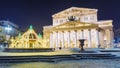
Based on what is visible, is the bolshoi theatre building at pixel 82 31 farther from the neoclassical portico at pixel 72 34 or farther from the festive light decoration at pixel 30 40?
the festive light decoration at pixel 30 40

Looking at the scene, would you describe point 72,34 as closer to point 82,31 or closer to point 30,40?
point 82,31

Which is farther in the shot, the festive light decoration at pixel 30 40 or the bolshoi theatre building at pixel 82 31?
the bolshoi theatre building at pixel 82 31

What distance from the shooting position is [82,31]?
72188mm

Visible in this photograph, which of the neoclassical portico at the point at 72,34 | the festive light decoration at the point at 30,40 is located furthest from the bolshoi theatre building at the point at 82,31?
the festive light decoration at the point at 30,40

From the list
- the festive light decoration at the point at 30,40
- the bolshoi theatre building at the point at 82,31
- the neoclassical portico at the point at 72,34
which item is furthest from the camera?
the neoclassical portico at the point at 72,34

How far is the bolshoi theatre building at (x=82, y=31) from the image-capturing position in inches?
2751

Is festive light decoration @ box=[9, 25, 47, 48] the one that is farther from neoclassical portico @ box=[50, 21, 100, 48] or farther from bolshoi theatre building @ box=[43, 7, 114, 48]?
neoclassical portico @ box=[50, 21, 100, 48]

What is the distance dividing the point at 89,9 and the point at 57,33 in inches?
672

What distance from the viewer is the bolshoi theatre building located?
2751 inches

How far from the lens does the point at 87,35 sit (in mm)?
71438

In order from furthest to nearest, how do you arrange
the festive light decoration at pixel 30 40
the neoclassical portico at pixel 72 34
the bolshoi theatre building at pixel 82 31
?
the neoclassical portico at pixel 72 34
the bolshoi theatre building at pixel 82 31
the festive light decoration at pixel 30 40

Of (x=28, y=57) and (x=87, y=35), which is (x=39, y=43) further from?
(x=87, y=35)

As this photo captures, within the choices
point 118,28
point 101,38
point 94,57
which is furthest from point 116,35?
point 94,57

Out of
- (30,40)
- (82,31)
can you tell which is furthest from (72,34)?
(30,40)
